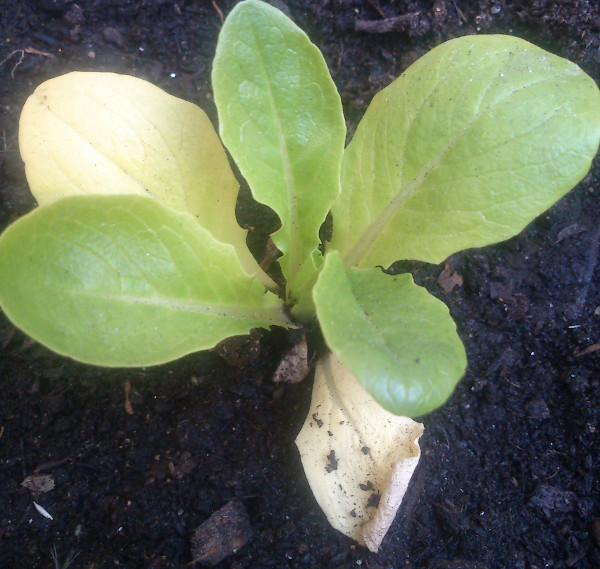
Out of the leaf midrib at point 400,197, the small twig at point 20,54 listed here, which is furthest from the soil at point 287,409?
the leaf midrib at point 400,197

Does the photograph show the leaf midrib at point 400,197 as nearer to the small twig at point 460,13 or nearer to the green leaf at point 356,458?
the green leaf at point 356,458

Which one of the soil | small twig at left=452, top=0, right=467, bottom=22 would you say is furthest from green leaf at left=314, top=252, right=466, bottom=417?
small twig at left=452, top=0, right=467, bottom=22

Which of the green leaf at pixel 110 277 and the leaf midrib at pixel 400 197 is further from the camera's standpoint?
the leaf midrib at pixel 400 197

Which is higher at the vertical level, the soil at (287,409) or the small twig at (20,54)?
the small twig at (20,54)

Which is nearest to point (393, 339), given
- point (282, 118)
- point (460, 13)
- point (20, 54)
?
point (282, 118)

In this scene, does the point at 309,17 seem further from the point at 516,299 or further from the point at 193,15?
the point at 516,299

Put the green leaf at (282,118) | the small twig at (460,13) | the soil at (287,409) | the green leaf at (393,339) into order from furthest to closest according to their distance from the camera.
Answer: the small twig at (460,13), the soil at (287,409), the green leaf at (282,118), the green leaf at (393,339)

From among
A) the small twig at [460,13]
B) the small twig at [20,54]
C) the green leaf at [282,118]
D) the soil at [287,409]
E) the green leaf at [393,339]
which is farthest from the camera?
the small twig at [460,13]
